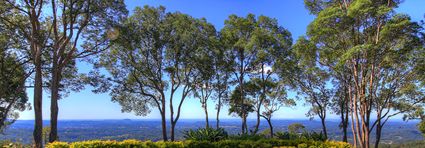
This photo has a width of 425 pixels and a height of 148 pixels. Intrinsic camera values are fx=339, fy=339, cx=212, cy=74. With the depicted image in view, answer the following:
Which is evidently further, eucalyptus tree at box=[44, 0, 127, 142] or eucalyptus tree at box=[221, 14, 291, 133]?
eucalyptus tree at box=[221, 14, 291, 133]

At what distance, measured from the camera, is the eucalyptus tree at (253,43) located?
22.1 meters

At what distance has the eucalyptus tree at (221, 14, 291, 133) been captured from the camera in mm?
22094

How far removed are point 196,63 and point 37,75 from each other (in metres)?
10.5

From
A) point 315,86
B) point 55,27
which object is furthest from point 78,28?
point 315,86

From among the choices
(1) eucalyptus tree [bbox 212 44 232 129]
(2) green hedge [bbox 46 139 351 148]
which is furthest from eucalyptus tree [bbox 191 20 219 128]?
(2) green hedge [bbox 46 139 351 148]

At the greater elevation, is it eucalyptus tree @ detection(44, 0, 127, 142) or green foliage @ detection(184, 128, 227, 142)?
eucalyptus tree @ detection(44, 0, 127, 142)

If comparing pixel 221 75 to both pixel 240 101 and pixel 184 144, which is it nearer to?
pixel 240 101

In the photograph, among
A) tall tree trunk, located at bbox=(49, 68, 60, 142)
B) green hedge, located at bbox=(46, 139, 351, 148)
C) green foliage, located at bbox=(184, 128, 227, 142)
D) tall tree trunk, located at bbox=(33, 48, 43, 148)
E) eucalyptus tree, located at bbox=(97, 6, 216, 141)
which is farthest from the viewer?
eucalyptus tree, located at bbox=(97, 6, 216, 141)

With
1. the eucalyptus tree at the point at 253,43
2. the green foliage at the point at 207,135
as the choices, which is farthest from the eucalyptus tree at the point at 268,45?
the green foliage at the point at 207,135

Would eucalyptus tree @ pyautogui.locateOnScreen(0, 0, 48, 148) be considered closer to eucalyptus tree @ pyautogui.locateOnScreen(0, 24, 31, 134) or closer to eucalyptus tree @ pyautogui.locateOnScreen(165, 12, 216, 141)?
eucalyptus tree @ pyautogui.locateOnScreen(0, 24, 31, 134)

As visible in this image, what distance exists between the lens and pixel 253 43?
21.8m

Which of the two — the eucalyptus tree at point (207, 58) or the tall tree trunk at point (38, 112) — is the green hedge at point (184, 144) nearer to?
the tall tree trunk at point (38, 112)

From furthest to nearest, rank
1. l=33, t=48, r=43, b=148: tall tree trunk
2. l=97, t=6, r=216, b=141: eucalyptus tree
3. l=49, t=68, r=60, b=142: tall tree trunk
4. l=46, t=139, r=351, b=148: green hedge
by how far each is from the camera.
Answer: l=97, t=6, r=216, b=141: eucalyptus tree < l=49, t=68, r=60, b=142: tall tree trunk < l=33, t=48, r=43, b=148: tall tree trunk < l=46, t=139, r=351, b=148: green hedge

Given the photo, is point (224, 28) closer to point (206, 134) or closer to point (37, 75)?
point (206, 134)
